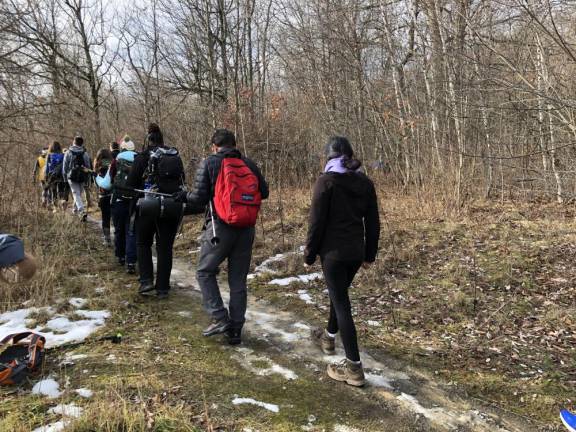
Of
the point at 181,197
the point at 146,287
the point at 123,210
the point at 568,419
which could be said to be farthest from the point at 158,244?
the point at 568,419

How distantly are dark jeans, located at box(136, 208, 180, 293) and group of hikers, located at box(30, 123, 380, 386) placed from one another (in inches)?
0.5

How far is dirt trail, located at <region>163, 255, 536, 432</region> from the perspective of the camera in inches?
118

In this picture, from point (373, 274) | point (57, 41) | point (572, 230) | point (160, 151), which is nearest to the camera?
point (160, 151)

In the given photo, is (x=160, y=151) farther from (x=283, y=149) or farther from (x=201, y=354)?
(x=283, y=149)

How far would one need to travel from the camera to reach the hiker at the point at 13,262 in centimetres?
213

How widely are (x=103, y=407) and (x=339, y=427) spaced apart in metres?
1.54

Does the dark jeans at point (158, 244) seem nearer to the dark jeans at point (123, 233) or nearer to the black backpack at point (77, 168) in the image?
the dark jeans at point (123, 233)

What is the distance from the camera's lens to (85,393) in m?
3.15

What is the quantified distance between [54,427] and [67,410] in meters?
0.20

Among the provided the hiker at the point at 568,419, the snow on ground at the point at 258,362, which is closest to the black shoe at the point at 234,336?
the snow on ground at the point at 258,362

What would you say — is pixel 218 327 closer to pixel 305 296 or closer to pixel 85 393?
pixel 85 393

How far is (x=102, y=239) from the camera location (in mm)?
8469

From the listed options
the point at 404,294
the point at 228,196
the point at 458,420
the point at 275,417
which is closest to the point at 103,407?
the point at 275,417

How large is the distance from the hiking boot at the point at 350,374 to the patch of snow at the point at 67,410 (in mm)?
1883
